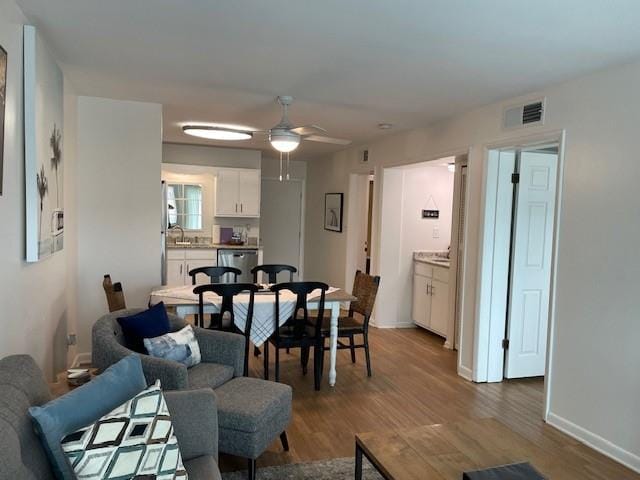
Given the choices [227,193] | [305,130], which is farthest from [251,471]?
[227,193]

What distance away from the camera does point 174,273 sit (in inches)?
259

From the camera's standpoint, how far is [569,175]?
3211 mm

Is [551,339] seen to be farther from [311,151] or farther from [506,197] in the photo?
[311,151]

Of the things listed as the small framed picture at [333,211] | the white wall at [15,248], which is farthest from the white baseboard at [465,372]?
the white wall at [15,248]

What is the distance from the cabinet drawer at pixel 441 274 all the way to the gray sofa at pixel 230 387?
306 cm

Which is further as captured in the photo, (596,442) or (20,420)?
(596,442)

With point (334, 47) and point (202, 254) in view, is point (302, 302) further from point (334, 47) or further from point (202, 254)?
point (202, 254)

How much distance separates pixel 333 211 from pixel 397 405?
4.15 m

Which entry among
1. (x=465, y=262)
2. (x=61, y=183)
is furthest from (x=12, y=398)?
(x=465, y=262)

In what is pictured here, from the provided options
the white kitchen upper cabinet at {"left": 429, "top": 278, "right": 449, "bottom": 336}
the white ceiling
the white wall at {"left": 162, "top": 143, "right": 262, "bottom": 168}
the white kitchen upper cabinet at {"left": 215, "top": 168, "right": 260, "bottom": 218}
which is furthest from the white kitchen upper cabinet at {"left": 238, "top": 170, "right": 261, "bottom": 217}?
the white kitchen upper cabinet at {"left": 429, "top": 278, "right": 449, "bottom": 336}

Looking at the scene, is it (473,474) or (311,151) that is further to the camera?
(311,151)

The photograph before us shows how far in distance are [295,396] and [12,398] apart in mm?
2484

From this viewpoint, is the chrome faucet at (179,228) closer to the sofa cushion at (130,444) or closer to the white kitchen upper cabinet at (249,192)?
the white kitchen upper cabinet at (249,192)

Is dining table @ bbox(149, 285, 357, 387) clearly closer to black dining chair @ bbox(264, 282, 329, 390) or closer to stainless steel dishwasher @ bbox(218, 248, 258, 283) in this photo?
black dining chair @ bbox(264, 282, 329, 390)
